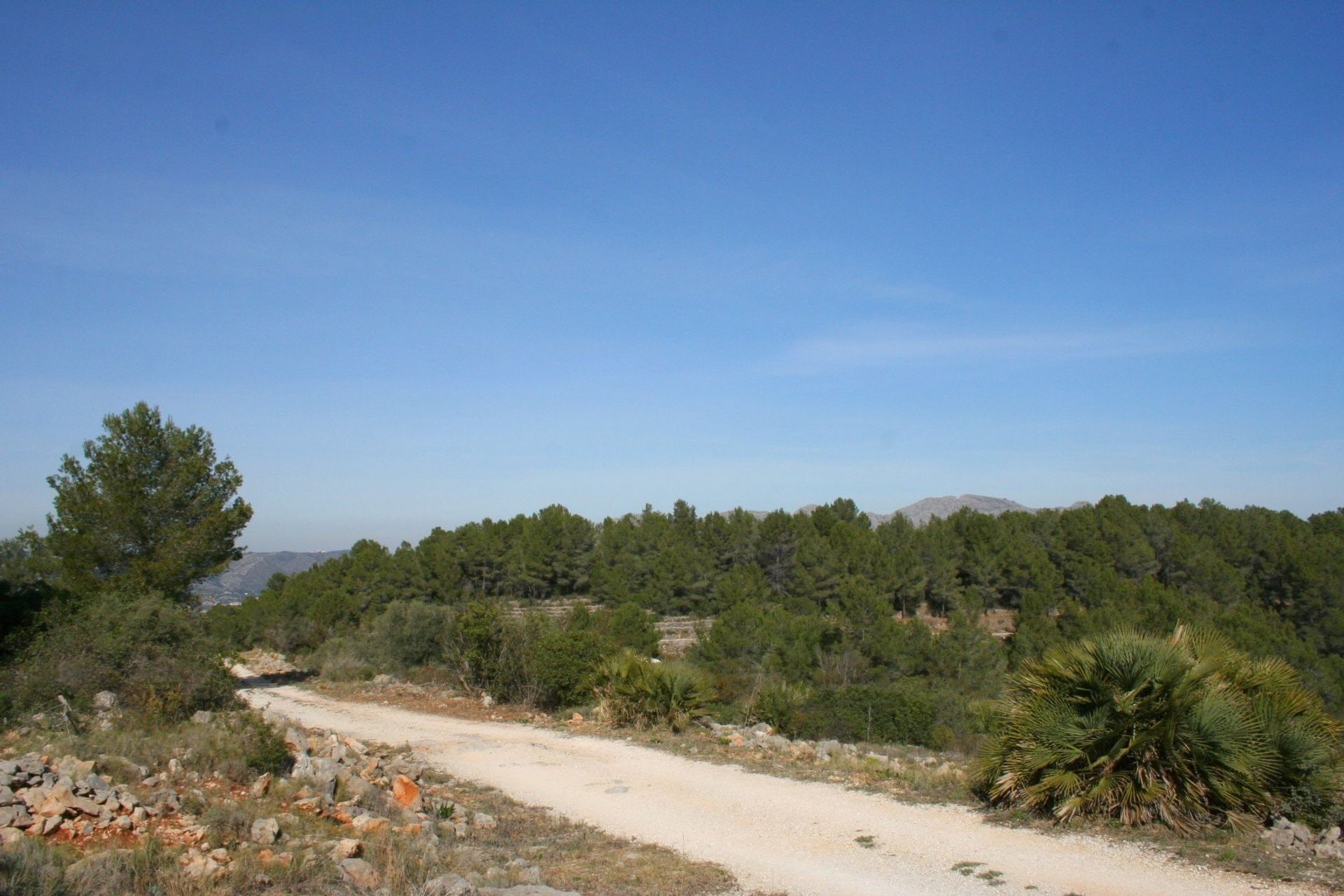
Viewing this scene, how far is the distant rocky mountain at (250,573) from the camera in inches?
1180

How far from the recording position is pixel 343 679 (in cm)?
2583

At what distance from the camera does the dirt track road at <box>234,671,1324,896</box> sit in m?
6.95

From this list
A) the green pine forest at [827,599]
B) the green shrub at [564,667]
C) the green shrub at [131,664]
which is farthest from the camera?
the green pine forest at [827,599]

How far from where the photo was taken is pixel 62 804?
733cm

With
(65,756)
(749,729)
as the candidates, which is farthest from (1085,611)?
(65,756)

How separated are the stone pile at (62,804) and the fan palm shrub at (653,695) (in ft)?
26.6

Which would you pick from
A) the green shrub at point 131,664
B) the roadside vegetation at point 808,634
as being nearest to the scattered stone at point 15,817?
the roadside vegetation at point 808,634

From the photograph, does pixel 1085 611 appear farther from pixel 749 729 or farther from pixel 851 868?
pixel 851 868

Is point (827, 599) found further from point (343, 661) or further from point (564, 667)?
point (564, 667)

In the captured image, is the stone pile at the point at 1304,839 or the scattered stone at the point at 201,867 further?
the stone pile at the point at 1304,839

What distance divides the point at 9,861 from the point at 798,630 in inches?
1161

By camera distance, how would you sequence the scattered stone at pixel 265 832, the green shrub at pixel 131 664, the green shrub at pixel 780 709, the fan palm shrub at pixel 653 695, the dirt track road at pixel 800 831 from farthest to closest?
the green shrub at pixel 780 709, the fan palm shrub at pixel 653 695, the green shrub at pixel 131 664, the scattered stone at pixel 265 832, the dirt track road at pixel 800 831

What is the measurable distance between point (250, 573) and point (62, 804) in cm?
8266

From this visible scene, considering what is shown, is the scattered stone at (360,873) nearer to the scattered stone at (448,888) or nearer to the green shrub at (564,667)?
the scattered stone at (448,888)
